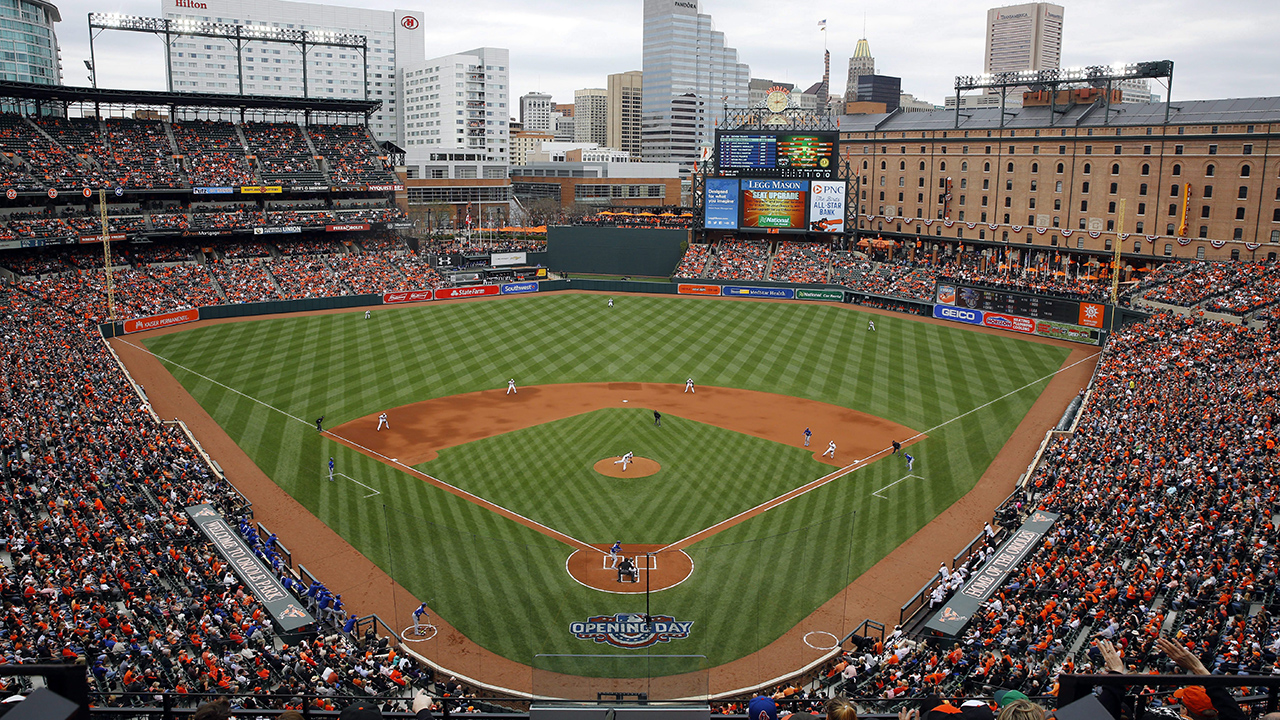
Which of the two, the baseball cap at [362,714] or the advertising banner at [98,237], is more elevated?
the advertising banner at [98,237]

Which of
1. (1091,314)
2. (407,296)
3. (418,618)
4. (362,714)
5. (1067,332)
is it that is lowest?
(418,618)

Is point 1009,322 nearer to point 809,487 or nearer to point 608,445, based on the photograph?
point 809,487

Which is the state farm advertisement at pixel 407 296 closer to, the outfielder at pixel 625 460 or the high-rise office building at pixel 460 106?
the outfielder at pixel 625 460

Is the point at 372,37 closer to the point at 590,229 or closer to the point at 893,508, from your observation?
the point at 590,229

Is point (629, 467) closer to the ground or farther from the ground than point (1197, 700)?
closer to the ground

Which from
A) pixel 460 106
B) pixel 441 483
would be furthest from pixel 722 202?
pixel 460 106

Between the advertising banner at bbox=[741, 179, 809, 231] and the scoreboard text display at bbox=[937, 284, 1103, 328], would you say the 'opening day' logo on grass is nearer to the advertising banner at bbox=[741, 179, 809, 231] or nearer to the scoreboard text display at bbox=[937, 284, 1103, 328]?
the scoreboard text display at bbox=[937, 284, 1103, 328]

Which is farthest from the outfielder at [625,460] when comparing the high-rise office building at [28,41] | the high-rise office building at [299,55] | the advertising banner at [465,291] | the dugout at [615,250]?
the high-rise office building at [28,41]
